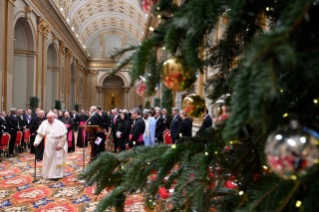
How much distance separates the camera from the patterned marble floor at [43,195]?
4.45 metres

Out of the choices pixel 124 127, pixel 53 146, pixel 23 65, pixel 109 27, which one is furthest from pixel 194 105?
pixel 109 27

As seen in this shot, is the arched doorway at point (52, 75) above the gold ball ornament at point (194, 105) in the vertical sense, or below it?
above

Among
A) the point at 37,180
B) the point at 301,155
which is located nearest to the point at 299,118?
the point at 301,155

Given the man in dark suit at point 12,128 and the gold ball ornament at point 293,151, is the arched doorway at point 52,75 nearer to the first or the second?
the man in dark suit at point 12,128

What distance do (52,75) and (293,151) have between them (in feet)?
71.1

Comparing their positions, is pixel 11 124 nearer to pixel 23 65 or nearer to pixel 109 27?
pixel 23 65

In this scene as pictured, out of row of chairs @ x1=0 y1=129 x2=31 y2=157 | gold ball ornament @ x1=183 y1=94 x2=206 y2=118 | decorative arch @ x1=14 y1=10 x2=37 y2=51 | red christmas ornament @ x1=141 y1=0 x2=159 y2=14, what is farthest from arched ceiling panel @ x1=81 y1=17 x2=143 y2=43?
red christmas ornament @ x1=141 y1=0 x2=159 y2=14

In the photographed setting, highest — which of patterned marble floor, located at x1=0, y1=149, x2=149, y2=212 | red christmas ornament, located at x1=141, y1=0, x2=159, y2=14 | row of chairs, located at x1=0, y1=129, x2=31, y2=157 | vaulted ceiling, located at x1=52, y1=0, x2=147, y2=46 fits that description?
vaulted ceiling, located at x1=52, y1=0, x2=147, y2=46

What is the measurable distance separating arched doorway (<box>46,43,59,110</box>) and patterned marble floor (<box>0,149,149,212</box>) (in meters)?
13.0

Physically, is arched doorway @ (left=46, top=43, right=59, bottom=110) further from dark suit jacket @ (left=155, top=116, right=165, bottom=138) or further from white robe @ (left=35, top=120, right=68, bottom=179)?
white robe @ (left=35, top=120, right=68, bottom=179)

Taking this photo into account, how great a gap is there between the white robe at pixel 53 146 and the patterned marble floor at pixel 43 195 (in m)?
0.24

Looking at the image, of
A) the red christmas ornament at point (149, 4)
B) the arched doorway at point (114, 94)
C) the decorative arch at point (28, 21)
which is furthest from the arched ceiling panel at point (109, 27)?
the red christmas ornament at point (149, 4)

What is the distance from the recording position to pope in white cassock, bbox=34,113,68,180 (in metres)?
6.24

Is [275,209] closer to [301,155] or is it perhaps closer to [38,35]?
[301,155]
